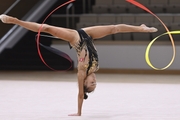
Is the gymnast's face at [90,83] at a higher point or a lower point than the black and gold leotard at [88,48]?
lower

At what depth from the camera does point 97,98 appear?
6.96m

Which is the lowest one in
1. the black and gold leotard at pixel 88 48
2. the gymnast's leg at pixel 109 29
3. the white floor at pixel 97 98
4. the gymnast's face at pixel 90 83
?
the white floor at pixel 97 98

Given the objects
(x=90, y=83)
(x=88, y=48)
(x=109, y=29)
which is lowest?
(x=90, y=83)

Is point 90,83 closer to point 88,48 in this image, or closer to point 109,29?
point 88,48

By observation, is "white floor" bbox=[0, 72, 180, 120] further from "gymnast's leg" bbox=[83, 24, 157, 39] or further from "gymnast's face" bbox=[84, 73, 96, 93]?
"gymnast's leg" bbox=[83, 24, 157, 39]

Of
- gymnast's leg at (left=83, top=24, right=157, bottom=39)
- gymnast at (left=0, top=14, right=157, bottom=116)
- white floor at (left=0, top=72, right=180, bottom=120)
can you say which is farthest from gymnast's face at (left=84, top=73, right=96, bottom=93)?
gymnast's leg at (left=83, top=24, right=157, bottom=39)

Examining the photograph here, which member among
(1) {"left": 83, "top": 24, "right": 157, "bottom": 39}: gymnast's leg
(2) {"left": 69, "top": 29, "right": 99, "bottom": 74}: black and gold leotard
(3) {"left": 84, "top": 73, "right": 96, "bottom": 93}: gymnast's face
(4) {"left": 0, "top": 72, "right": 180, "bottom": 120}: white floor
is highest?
(1) {"left": 83, "top": 24, "right": 157, "bottom": 39}: gymnast's leg

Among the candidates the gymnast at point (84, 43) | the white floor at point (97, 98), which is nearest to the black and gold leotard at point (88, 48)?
the gymnast at point (84, 43)

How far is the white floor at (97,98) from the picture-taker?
17.8ft

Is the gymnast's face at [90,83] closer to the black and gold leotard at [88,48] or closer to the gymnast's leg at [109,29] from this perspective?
the black and gold leotard at [88,48]

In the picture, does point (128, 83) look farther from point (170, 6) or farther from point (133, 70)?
point (170, 6)

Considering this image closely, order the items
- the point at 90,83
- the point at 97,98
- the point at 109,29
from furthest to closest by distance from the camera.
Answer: the point at 97,98 < the point at 109,29 < the point at 90,83

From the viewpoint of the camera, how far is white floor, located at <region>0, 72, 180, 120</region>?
17.8 ft

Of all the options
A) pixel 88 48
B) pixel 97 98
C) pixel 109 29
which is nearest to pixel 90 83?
pixel 88 48
